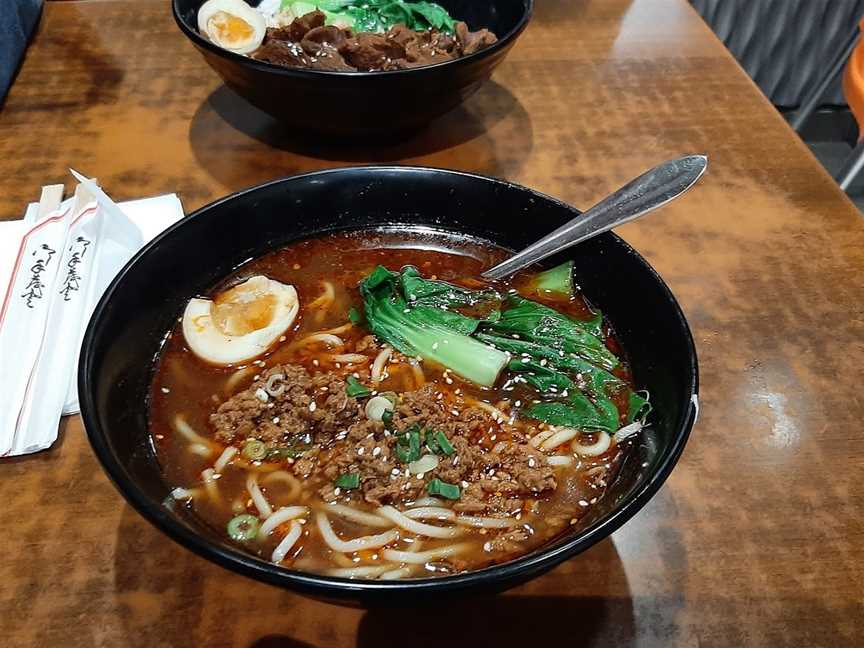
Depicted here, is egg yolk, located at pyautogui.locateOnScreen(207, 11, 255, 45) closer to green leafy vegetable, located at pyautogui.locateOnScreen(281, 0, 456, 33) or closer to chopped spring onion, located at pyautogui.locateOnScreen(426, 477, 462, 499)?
green leafy vegetable, located at pyautogui.locateOnScreen(281, 0, 456, 33)

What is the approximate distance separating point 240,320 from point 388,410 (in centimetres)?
38

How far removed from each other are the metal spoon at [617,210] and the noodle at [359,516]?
0.60 m

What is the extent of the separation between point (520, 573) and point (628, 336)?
61 centimetres

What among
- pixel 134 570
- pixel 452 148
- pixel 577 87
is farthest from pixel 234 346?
pixel 577 87

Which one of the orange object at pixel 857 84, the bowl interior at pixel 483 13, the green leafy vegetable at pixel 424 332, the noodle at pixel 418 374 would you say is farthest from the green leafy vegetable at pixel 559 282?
the orange object at pixel 857 84

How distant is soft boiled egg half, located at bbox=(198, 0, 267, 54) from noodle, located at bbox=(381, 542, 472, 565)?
1.71 meters

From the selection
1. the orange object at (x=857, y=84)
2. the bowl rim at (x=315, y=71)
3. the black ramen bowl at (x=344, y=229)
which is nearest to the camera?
the black ramen bowl at (x=344, y=229)

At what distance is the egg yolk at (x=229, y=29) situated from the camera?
6.99 ft

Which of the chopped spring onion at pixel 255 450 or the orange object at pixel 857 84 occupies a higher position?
the orange object at pixel 857 84

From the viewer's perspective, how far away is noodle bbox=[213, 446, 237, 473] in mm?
1134

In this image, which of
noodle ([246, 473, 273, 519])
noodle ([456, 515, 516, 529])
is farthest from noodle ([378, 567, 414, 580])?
noodle ([246, 473, 273, 519])

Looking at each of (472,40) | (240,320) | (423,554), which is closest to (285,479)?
(423,554)

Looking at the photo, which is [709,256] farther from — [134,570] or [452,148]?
[134,570]

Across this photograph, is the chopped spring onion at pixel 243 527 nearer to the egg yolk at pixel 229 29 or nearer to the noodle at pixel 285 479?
the noodle at pixel 285 479
